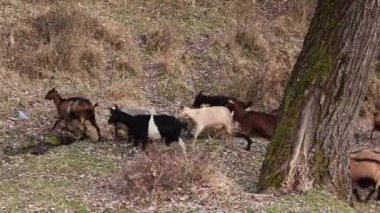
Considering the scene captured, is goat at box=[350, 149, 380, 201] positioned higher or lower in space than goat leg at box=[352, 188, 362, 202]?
higher

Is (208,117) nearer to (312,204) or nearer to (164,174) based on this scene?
(164,174)

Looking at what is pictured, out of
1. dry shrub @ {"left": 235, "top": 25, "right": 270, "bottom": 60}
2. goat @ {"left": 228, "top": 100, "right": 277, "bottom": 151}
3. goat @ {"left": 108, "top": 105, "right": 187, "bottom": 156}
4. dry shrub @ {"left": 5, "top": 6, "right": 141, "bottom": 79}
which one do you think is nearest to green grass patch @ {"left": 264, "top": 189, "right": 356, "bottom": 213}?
goat @ {"left": 108, "top": 105, "right": 187, "bottom": 156}

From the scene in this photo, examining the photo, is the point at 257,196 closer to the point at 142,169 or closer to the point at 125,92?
the point at 142,169

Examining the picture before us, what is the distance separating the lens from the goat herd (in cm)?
992

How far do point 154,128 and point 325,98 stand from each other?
3.01 meters

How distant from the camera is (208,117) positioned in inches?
451

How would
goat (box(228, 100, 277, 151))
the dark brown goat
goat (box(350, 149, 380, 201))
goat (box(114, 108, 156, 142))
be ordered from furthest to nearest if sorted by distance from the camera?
goat (box(228, 100, 277, 151))
the dark brown goat
goat (box(114, 108, 156, 142))
goat (box(350, 149, 380, 201))

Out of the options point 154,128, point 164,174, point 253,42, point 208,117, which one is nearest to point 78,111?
point 154,128

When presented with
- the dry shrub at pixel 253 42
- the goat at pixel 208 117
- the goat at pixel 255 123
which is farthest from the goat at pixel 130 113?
the dry shrub at pixel 253 42

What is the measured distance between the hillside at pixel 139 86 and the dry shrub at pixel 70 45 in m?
0.03

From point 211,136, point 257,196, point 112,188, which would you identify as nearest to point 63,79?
point 211,136

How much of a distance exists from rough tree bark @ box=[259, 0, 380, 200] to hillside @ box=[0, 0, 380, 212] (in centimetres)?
30

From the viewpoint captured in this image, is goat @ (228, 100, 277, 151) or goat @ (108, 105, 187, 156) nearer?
goat @ (108, 105, 187, 156)

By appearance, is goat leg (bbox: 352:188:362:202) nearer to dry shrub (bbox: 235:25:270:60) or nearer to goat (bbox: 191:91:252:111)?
goat (bbox: 191:91:252:111)
